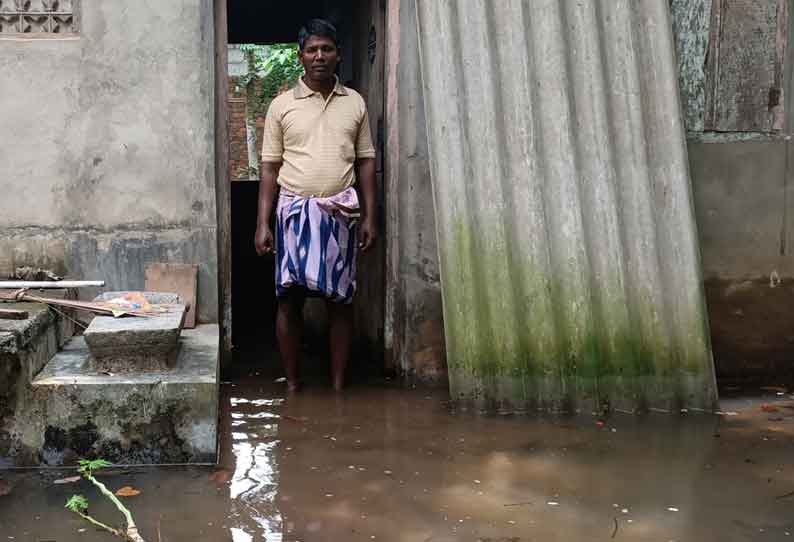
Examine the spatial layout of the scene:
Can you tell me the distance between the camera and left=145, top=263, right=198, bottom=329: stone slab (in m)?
4.80

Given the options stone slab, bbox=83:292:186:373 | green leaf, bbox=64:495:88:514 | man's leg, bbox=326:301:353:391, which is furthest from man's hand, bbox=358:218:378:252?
green leaf, bbox=64:495:88:514

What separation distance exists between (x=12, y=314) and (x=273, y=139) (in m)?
Answer: 1.72

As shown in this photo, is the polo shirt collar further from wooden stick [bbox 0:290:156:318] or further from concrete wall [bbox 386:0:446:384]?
wooden stick [bbox 0:290:156:318]

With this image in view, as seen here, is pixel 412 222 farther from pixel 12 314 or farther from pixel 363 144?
pixel 12 314

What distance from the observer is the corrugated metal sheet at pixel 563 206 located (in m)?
4.48

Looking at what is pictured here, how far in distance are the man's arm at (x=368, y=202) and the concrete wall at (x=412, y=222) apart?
0.48 feet

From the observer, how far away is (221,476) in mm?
3451

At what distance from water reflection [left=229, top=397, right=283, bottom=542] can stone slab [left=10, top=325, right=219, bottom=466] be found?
0.21 metres

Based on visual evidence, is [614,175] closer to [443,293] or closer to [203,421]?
[443,293]

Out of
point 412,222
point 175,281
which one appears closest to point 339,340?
point 412,222

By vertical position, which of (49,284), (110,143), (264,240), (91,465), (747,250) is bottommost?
(91,465)

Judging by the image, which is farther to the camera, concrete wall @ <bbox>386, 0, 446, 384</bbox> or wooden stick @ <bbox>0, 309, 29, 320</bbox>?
concrete wall @ <bbox>386, 0, 446, 384</bbox>

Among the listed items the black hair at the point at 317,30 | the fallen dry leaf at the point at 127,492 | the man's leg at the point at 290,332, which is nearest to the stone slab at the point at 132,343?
the fallen dry leaf at the point at 127,492

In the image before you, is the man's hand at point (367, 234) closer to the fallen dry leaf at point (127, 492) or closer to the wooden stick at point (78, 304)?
the wooden stick at point (78, 304)
